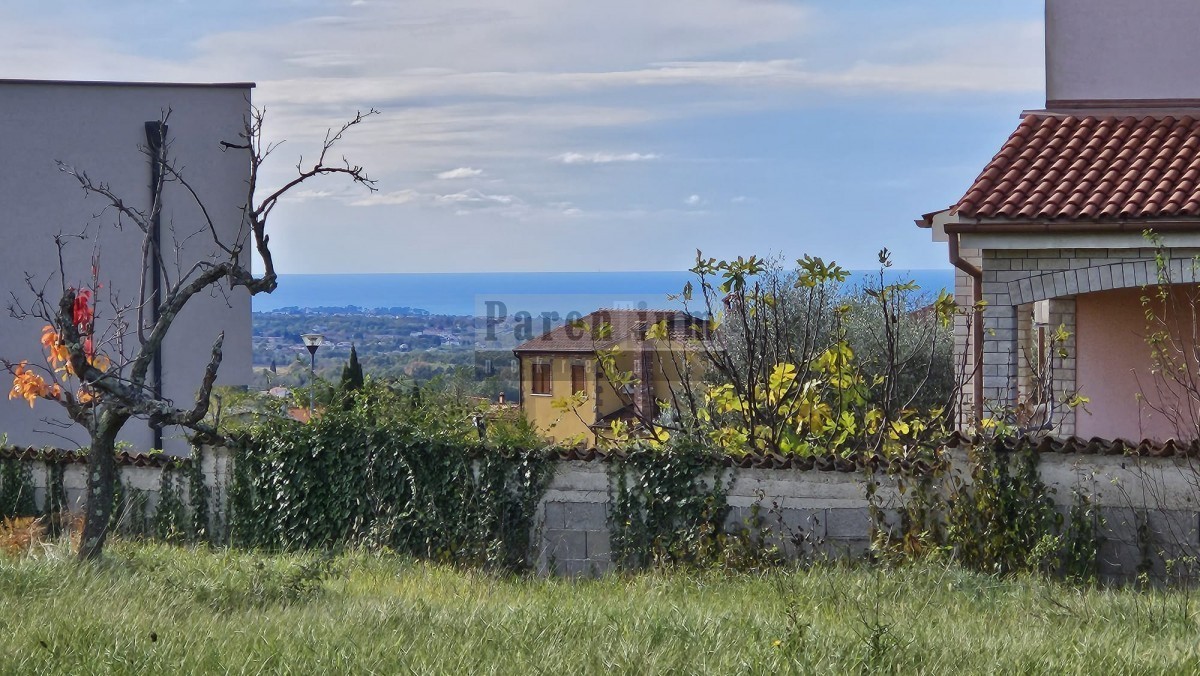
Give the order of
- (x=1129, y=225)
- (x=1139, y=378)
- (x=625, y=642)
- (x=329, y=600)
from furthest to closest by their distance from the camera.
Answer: (x=1139, y=378), (x=1129, y=225), (x=329, y=600), (x=625, y=642)

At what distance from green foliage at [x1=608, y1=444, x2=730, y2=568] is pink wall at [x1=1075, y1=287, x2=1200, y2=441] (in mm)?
5272

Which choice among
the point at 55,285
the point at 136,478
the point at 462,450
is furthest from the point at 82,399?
the point at 55,285

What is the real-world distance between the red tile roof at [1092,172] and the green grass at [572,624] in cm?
440

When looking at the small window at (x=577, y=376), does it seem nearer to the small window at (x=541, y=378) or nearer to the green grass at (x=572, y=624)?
the small window at (x=541, y=378)

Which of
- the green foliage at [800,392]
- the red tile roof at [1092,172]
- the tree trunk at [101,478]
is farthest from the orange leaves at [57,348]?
the red tile roof at [1092,172]

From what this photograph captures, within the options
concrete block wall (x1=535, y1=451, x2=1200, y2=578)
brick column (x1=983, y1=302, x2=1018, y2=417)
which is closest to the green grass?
concrete block wall (x1=535, y1=451, x2=1200, y2=578)

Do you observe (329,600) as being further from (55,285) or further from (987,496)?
(55,285)

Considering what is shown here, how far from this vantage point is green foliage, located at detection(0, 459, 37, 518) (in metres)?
12.0

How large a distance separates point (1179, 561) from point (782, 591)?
315 centimetres

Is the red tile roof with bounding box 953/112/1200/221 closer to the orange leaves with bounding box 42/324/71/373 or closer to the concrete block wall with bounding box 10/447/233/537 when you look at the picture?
the concrete block wall with bounding box 10/447/233/537

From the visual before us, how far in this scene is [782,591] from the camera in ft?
23.0

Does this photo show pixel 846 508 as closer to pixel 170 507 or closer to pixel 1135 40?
pixel 170 507

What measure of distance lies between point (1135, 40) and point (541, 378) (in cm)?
3453

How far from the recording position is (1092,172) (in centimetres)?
1154
